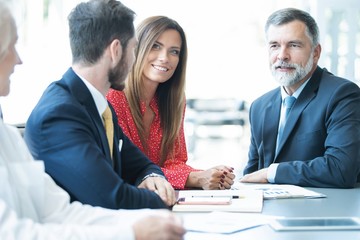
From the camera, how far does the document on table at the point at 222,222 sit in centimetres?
162

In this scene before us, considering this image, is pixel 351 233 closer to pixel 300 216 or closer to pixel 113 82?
pixel 300 216

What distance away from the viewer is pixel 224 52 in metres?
10.0

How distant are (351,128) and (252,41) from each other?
7.48m

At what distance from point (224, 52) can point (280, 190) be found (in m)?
7.95

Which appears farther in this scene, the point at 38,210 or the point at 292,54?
the point at 292,54

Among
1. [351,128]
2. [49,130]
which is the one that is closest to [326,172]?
[351,128]

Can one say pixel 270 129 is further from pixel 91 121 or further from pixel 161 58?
pixel 91 121

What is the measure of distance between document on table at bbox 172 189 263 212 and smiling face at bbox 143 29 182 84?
32.9 inches

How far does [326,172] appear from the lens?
95.8 inches

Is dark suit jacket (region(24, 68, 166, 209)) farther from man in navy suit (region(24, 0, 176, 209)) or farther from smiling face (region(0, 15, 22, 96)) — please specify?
smiling face (region(0, 15, 22, 96))

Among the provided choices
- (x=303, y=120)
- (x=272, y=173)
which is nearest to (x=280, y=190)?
(x=272, y=173)

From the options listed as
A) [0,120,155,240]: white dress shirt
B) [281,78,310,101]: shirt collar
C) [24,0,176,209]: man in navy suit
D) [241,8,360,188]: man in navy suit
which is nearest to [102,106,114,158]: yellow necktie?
[24,0,176,209]: man in navy suit

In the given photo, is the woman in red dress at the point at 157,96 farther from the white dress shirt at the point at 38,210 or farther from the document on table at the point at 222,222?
the white dress shirt at the point at 38,210

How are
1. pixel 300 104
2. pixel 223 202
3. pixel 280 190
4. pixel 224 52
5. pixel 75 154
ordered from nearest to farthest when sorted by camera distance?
pixel 75 154
pixel 223 202
pixel 280 190
pixel 300 104
pixel 224 52
